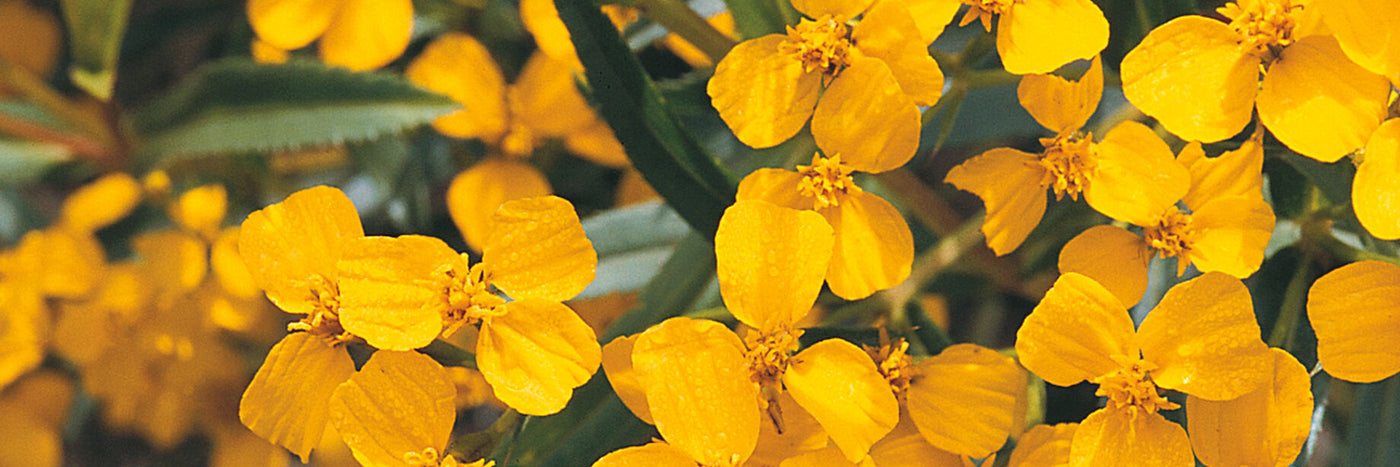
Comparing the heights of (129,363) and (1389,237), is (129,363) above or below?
below

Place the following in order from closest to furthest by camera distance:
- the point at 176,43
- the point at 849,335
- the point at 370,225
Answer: the point at 849,335 < the point at 370,225 < the point at 176,43

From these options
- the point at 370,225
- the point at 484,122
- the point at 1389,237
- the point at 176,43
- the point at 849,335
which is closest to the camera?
the point at 1389,237

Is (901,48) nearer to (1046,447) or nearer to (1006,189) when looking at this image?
(1006,189)

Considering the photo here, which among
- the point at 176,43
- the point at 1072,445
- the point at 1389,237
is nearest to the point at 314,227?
the point at 1072,445

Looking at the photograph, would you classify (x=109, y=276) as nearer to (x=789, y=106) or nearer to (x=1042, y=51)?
(x=789, y=106)

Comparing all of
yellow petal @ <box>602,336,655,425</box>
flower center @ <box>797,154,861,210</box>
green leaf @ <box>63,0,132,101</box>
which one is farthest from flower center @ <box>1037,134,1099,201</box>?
green leaf @ <box>63,0,132,101</box>

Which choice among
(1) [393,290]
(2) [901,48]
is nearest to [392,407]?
(1) [393,290]
